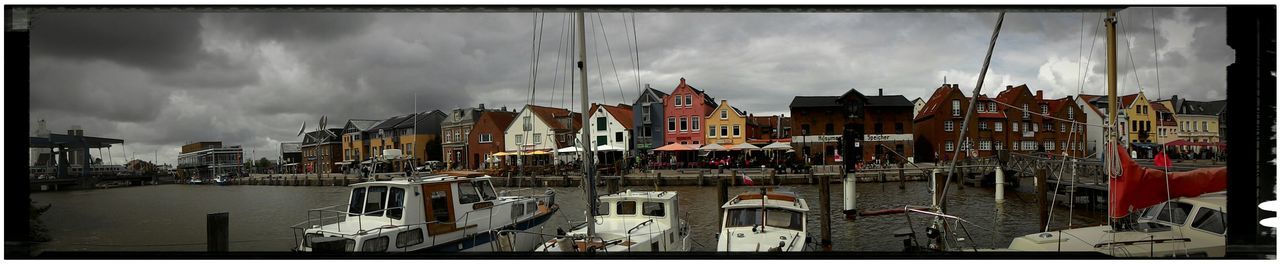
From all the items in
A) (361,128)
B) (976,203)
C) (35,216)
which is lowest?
(976,203)

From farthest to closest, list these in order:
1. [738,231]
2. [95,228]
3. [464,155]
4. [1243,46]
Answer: [464,155] < [95,228] < [738,231] < [1243,46]

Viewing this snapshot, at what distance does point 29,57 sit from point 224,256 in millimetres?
2727

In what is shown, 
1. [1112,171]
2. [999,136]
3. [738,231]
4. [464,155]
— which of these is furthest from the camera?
[999,136]

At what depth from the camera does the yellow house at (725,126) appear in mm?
25578

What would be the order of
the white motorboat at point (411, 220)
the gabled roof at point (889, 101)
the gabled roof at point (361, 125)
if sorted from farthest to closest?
the gabled roof at point (889, 101) → the gabled roof at point (361, 125) → the white motorboat at point (411, 220)

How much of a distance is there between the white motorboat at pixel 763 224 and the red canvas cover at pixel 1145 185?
343 centimetres

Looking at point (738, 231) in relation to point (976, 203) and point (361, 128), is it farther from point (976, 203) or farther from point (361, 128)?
point (976, 203)

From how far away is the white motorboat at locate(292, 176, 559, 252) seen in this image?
7566 mm

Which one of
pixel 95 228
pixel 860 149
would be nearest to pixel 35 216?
pixel 95 228

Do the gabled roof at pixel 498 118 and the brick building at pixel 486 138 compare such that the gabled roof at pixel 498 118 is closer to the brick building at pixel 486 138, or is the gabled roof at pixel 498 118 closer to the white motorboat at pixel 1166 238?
the brick building at pixel 486 138

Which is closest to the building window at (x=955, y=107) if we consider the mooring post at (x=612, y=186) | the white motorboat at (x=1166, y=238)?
the mooring post at (x=612, y=186)

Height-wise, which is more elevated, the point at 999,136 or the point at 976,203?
the point at 999,136

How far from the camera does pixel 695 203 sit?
17.9m

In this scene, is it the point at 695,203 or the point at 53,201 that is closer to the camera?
the point at 53,201
